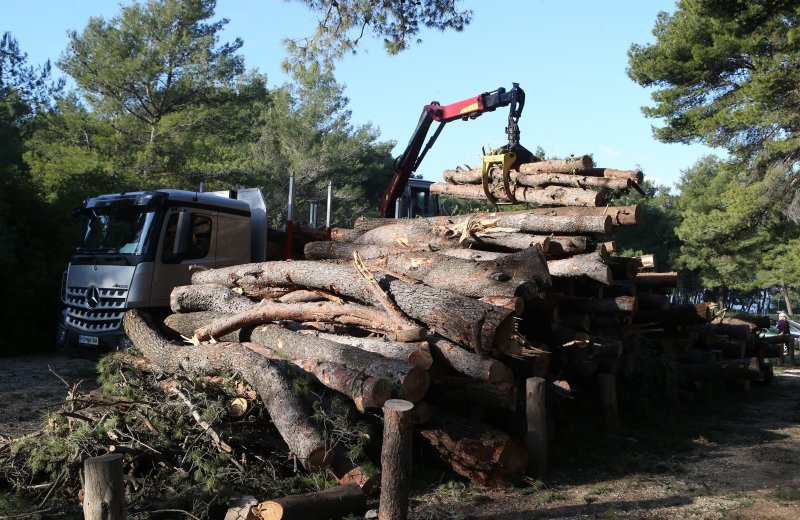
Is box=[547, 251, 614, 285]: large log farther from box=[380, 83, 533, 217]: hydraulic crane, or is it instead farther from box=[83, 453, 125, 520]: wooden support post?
box=[83, 453, 125, 520]: wooden support post

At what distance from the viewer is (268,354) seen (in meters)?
7.57

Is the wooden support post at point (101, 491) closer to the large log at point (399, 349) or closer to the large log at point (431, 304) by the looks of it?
the large log at point (399, 349)

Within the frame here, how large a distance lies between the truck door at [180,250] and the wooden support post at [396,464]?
6.53 m

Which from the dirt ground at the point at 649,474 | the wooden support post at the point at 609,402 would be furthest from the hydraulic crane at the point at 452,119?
the dirt ground at the point at 649,474

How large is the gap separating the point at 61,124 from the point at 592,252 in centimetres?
2412

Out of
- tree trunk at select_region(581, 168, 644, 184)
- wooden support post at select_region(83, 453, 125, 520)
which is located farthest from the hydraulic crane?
wooden support post at select_region(83, 453, 125, 520)

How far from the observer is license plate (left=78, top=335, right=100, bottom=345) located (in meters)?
10.5

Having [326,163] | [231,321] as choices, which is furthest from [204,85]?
[231,321]

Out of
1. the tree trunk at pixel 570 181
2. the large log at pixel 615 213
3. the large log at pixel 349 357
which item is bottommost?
the large log at pixel 349 357

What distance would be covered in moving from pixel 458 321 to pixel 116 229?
636 cm

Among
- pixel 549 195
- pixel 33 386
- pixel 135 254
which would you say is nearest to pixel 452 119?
Answer: pixel 549 195

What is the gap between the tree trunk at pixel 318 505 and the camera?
4855mm

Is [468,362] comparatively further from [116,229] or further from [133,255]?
[116,229]

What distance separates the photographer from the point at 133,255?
34.3 feet
